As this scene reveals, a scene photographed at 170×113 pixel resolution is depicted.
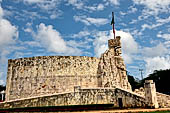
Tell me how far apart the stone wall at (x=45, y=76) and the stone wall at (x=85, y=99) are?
593 cm

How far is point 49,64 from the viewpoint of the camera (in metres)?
24.5

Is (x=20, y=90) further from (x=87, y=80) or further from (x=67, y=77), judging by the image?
(x=87, y=80)

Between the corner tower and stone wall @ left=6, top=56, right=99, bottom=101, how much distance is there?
176cm

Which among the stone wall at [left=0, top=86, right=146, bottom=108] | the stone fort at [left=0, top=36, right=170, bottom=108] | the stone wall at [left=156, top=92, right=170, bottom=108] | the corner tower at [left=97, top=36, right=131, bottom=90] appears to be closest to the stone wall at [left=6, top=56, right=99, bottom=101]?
the stone fort at [left=0, top=36, right=170, bottom=108]

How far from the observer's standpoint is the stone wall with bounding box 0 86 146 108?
1692cm

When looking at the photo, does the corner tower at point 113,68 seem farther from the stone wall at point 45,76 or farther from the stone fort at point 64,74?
the stone wall at point 45,76

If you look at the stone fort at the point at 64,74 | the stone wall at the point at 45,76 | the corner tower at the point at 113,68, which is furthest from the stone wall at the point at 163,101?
the stone wall at the point at 45,76

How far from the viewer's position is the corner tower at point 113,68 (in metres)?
24.7

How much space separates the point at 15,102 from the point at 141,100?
41.0 feet

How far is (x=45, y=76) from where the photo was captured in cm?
2408

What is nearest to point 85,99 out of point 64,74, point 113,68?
point 64,74

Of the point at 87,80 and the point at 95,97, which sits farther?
the point at 87,80

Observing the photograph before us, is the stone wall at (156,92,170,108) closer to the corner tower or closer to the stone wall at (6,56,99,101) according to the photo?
the corner tower

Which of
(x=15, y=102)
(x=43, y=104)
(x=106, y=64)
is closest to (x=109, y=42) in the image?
(x=106, y=64)
